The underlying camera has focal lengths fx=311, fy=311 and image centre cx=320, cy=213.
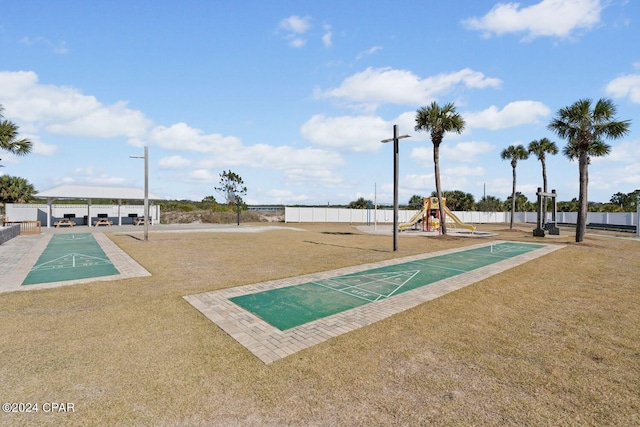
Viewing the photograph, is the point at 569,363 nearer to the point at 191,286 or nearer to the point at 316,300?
the point at 316,300

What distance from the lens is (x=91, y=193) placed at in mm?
33094

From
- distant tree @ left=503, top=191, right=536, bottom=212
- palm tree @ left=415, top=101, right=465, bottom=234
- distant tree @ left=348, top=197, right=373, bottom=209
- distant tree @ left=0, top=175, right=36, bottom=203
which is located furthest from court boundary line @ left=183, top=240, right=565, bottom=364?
distant tree @ left=503, top=191, right=536, bottom=212

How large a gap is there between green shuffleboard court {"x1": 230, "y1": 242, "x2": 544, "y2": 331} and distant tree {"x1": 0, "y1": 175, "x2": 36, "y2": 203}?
4324 centimetres

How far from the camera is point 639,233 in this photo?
26.6 m

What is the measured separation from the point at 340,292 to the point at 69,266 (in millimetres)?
9760

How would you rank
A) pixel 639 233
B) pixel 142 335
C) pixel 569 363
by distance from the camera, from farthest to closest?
pixel 639 233
pixel 142 335
pixel 569 363

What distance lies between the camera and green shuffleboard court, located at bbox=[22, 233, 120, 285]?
9.23 meters

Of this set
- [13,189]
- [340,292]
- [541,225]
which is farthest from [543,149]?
[13,189]

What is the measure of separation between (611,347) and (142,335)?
24.3 feet

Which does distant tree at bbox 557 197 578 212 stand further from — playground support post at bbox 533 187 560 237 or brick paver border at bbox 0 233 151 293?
brick paver border at bbox 0 233 151 293

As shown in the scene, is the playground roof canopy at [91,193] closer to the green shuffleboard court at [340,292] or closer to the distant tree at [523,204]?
the green shuffleboard court at [340,292]

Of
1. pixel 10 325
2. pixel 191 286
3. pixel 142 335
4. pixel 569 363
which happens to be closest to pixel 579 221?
pixel 569 363

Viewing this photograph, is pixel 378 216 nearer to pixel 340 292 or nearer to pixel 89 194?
pixel 89 194

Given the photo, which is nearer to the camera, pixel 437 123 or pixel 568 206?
pixel 437 123
